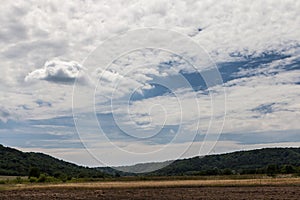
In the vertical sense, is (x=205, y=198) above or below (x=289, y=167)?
below

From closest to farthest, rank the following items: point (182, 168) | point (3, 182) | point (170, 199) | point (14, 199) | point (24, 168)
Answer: point (170, 199) < point (14, 199) < point (3, 182) < point (24, 168) < point (182, 168)

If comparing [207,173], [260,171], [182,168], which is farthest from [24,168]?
[260,171]

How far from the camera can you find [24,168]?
180m

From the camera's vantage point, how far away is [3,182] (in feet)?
343

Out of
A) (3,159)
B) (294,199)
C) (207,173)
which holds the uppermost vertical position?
(3,159)

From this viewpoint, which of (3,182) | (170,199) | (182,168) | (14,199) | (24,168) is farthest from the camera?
(182,168)

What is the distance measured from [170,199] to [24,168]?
151 m

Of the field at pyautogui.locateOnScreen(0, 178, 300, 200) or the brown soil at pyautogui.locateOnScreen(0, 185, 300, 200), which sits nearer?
the brown soil at pyautogui.locateOnScreen(0, 185, 300, 200)

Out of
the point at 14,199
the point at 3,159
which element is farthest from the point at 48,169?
the point at 14,199

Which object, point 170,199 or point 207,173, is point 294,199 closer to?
point 170,199

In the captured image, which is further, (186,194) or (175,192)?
(175,192)

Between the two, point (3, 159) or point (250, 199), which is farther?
point (3, 159)

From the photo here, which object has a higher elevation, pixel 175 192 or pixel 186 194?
pixel 175 192

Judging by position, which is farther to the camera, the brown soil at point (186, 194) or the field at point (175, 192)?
the field at point (175, 192)
